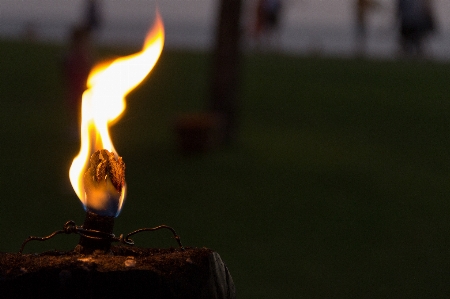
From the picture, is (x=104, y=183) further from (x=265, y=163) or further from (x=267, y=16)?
(x=267, y=16)

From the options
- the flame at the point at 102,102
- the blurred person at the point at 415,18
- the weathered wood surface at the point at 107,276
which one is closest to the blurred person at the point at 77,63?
the blurred person at the point at 415,18

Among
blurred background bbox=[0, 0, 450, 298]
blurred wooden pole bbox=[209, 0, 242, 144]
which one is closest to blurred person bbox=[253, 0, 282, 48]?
blurred background bbox=[0, 0, 450, 298]

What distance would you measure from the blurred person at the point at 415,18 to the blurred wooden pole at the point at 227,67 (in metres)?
7.29

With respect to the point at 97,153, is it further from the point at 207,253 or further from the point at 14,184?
the point at 14,184

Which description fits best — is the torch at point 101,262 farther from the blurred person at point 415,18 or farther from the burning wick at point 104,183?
the blurred person at point 415,18

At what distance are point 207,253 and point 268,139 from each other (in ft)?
45.3

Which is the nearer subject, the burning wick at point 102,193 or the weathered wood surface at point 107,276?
the weathered wood surface at point 107,276

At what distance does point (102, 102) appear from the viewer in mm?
2354

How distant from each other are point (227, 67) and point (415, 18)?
802 cm

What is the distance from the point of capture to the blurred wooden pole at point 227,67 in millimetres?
14109

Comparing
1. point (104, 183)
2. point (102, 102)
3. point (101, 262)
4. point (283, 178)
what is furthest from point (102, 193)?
point (283, 178)

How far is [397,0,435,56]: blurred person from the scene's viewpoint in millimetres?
20469

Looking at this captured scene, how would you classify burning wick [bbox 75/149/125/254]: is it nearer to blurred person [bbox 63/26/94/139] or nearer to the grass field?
the grass field

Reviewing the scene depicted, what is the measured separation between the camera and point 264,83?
21.5 m
